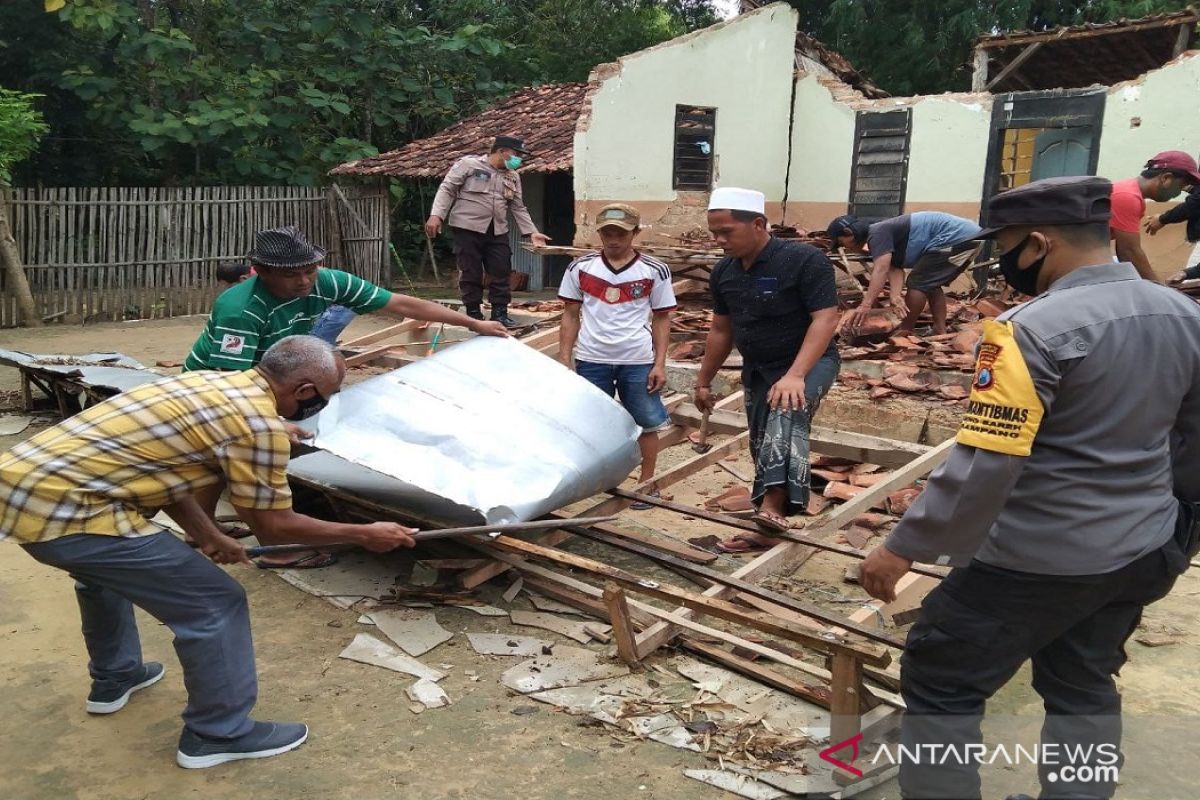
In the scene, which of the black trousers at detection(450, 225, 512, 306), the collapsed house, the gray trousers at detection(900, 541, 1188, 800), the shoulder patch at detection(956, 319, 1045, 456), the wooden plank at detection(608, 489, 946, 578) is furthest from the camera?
the collapsed house

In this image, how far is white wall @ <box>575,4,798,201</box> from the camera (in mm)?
13477

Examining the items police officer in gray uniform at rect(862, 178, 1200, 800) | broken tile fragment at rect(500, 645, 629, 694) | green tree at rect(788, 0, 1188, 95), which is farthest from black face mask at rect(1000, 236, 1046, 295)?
green tree at rect(788, 0, 1188, 95)

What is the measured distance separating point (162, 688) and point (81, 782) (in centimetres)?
59

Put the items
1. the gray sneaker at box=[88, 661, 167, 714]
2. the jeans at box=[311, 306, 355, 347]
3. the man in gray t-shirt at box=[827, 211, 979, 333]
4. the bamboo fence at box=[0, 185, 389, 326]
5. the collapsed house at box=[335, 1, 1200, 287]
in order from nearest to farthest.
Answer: the gray sneaker at box=[88, 661, 167, 714], the jeans at box=[311, 306, 355, 347], the man in gray t-shirt at box=[827, 211, 979, 333], the collapsed house at box=[335, 1, 1200, 287], the bamboo fence at box=[0, 185, 389, 326]

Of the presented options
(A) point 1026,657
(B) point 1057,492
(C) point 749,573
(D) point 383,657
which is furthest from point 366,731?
(B) point 1057,492

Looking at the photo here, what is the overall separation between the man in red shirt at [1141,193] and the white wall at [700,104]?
839 cm

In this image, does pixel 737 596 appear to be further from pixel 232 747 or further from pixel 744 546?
pixel 232 747

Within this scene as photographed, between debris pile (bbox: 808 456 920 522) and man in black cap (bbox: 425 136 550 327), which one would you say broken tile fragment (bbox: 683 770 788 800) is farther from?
man in black cap (bbox: 425 136 550 327)

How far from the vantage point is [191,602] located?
2869 mm

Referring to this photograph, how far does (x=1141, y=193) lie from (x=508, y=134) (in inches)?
466

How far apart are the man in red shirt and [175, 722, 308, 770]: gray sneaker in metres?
5.50

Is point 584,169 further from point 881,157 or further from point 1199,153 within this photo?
point 1199,153

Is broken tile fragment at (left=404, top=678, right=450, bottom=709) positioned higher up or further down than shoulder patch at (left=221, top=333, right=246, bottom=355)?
further down

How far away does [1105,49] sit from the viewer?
13.9 m
